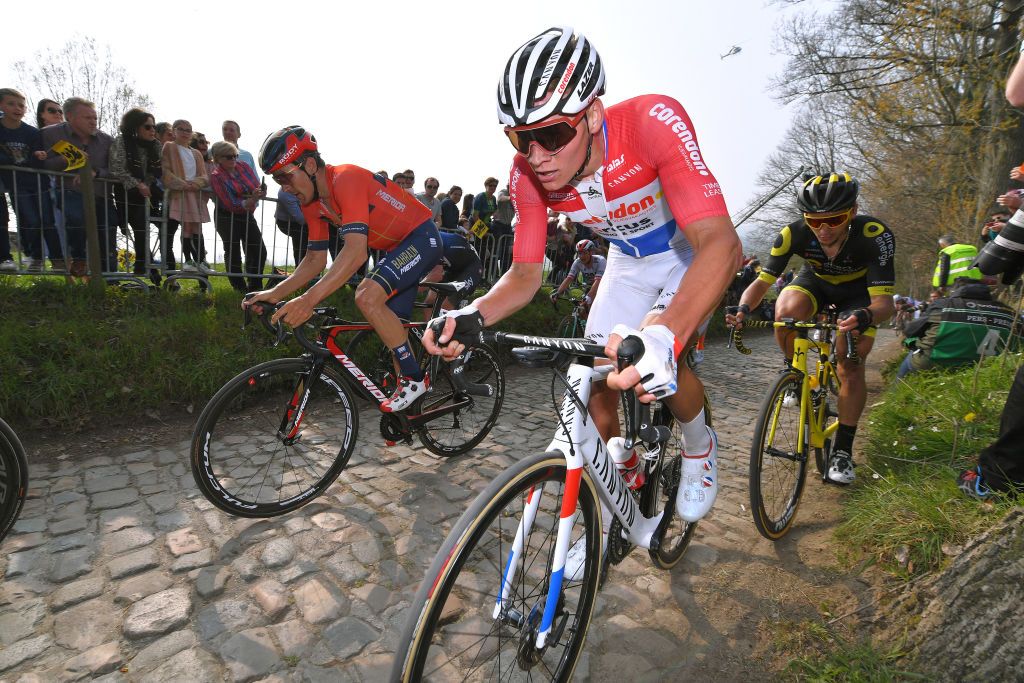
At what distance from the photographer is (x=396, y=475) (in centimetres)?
411

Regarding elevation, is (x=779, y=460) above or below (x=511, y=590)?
below

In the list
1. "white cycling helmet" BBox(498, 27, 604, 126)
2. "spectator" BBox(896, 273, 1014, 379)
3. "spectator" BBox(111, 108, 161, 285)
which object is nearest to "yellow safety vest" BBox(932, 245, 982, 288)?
"spectator" BBox(896, 273, 1014, 379)

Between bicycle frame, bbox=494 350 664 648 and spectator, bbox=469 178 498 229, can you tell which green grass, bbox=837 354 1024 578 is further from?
spectator, bbox=469 178 498 229

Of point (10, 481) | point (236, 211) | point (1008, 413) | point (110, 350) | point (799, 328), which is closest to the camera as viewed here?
point (1008, 413)

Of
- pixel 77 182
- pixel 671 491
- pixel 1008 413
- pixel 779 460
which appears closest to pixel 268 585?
pixel 671 491

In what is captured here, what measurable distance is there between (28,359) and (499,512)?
5344 millimetres

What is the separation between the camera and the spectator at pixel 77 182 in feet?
20.4

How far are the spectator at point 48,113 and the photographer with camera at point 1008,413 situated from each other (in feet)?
31.2

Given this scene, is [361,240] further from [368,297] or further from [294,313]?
[294,313]

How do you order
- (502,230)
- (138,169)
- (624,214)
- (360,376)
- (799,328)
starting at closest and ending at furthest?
(624,214) → (799,328) → (360,376) → (138,169) → (502,230)

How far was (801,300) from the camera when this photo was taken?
4309 mm

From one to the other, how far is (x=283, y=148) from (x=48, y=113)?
5723mm

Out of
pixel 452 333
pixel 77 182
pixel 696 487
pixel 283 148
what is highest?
pixel 77 182

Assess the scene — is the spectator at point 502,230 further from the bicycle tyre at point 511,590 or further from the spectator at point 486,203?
the bicycle tyre at point 511,590
